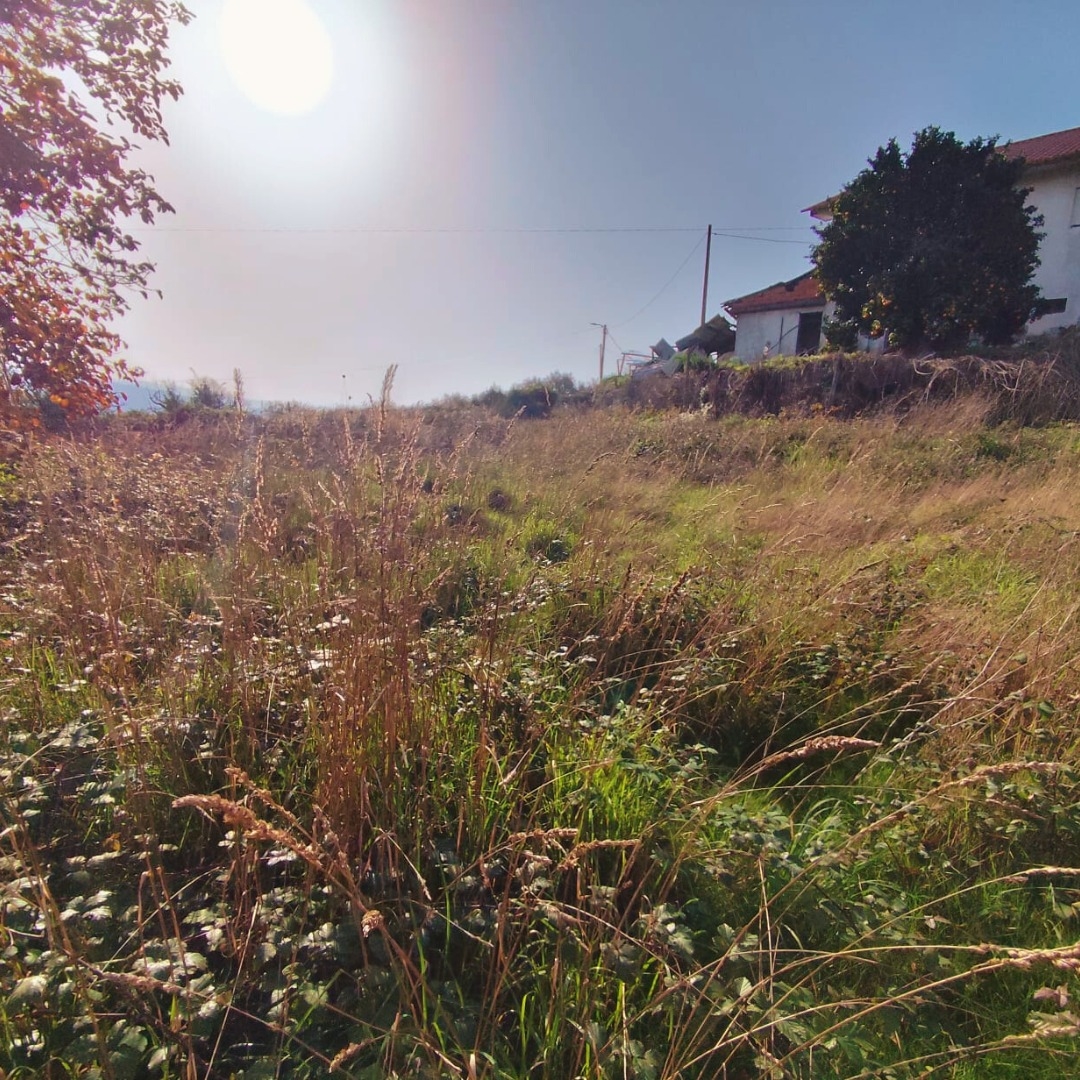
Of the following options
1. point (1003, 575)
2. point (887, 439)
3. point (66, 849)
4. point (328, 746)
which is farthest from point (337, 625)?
point (887, 439)

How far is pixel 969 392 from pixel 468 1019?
1074cm

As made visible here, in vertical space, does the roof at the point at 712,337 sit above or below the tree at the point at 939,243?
above

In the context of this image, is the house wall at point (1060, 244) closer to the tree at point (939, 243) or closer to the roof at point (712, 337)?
the tree at point (939, 243)

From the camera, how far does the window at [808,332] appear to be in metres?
22.1

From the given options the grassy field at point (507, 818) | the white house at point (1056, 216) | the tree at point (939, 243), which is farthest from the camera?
the white house at point (1056, 216)

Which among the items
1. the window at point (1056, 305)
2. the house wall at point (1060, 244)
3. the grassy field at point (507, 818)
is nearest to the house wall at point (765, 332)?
the house wall at point (1060, 244)

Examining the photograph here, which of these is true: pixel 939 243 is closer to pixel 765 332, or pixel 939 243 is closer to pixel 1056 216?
pixel 1056 216

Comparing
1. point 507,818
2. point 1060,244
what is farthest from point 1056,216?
point 507,818

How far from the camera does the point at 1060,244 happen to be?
56.9 ft

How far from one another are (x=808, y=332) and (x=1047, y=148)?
805cm

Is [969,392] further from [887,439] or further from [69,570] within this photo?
[69,570]

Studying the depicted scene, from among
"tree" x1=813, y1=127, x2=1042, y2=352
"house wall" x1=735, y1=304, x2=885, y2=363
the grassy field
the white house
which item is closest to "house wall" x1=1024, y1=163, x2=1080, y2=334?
the white house

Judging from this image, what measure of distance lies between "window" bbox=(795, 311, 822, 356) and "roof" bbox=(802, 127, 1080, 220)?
4.00 m

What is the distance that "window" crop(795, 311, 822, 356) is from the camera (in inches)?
870
